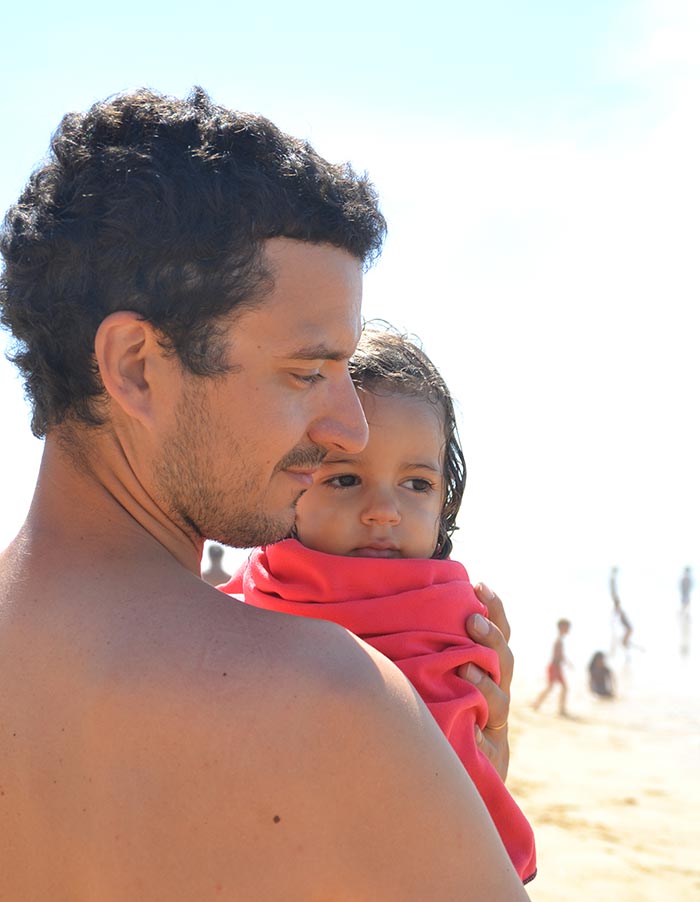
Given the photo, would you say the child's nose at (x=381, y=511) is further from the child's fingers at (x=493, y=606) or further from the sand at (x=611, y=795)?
the sand at (x=611, y=795)

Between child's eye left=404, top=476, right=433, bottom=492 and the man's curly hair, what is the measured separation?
3.39 feet

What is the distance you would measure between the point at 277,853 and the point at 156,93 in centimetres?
146

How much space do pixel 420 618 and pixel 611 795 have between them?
9276 millimetres

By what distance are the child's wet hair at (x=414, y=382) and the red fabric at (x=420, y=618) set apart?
1.53 ft

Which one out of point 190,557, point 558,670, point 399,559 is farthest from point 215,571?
point 558,670

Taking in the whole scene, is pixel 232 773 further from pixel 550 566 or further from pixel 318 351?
pixel 550 566

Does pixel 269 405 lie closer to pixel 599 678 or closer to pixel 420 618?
pixel 420 618

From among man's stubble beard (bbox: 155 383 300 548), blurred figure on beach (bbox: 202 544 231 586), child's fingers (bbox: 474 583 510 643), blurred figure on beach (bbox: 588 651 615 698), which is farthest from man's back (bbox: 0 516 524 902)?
blurred figure on beach (bbox: 588 651 615 698)

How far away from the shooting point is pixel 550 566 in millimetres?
64875

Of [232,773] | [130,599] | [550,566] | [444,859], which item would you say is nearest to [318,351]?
[130,599]

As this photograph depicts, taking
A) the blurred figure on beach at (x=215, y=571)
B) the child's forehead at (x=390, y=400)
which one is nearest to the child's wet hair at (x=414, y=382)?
the child's forehead at (x=390, y=400)

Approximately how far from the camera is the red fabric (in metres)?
2.38

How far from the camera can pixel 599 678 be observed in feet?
61.1

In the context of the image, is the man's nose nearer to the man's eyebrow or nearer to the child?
the man's eyebrow
